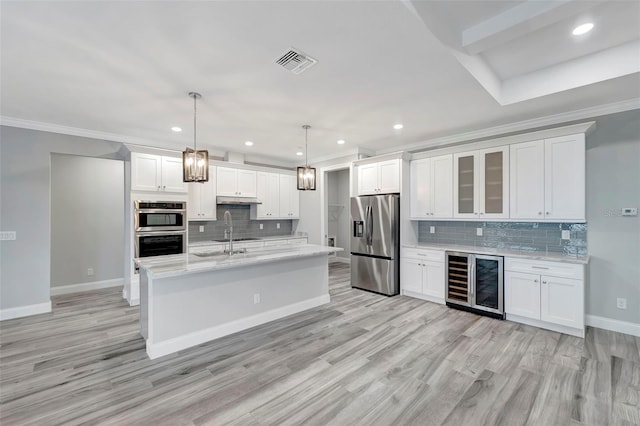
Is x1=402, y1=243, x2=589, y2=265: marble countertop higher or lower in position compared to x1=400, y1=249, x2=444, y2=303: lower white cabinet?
higher

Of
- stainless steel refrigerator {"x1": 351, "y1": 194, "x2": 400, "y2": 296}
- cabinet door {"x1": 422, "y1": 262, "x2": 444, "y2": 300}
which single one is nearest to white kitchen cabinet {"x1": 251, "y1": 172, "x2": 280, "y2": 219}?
stainless steel refrigerator {"x1": 351, "y1": 194, "x2": 400, "y2": 296}

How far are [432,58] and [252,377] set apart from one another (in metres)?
3.18

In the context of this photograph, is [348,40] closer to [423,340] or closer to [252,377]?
[252,377]

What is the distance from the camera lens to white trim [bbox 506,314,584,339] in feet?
11.1

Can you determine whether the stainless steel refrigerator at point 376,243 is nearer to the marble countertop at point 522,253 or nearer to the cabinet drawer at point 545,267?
the marble countertop at point 522,253

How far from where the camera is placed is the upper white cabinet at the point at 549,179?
3.51m

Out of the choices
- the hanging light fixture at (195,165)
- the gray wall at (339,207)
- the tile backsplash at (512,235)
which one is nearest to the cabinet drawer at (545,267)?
the tile backsplash at (512,235)

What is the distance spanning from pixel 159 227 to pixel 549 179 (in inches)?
224

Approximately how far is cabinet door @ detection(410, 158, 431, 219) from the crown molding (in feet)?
1.52

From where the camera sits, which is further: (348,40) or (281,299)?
(281,299)

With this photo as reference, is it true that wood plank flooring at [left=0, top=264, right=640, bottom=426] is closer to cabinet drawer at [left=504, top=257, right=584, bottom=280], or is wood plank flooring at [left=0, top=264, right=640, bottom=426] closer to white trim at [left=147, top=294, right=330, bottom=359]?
white trim at [left=147, top=294, right=330, bottom=359]

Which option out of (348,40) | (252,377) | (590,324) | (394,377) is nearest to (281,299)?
(252,377)

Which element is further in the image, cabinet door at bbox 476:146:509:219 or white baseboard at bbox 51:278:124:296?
white baseboard at bbox 51:278:124:296

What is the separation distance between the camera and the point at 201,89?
3021mm
